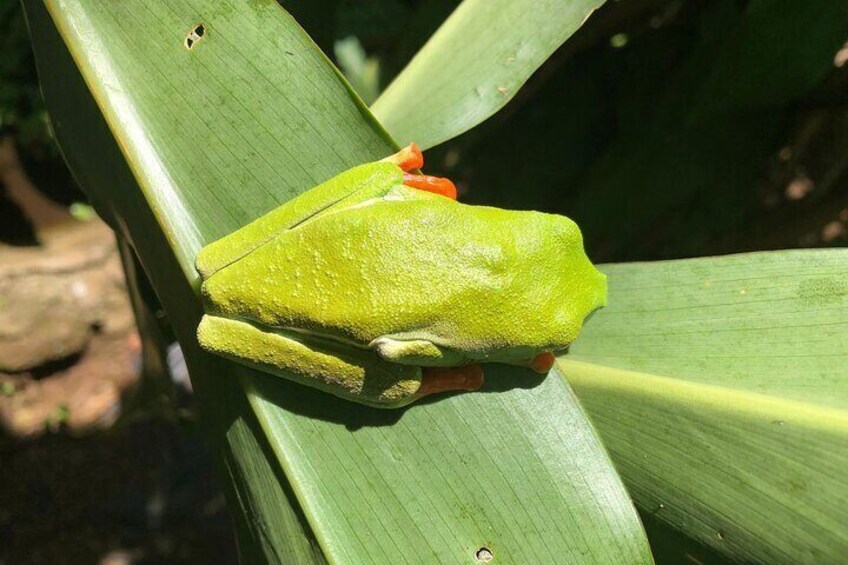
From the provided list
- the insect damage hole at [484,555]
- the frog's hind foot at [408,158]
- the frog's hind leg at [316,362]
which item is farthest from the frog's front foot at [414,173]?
the insect damage hole at [484,555]

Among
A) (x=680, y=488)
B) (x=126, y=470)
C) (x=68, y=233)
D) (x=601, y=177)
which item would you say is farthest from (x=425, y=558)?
(x=68, y=233)

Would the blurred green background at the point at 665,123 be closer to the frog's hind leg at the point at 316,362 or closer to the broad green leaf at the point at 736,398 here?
the broad green leaf at the point at 736,398

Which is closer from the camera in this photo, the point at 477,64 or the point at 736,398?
the point at 736,398

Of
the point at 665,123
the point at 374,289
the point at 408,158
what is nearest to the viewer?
the point at 374,289

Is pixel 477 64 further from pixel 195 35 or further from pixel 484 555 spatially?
pixel 484 555

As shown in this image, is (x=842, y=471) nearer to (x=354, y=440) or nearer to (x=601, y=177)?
(x=354, y=440)

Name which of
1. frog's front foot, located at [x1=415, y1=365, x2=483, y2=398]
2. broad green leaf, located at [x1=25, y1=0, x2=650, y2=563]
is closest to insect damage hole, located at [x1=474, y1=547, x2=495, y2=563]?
broad green leaf, located at [x1=25, y1=0, x2=650, y2=563]

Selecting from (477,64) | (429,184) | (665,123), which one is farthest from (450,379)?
(665,123)
